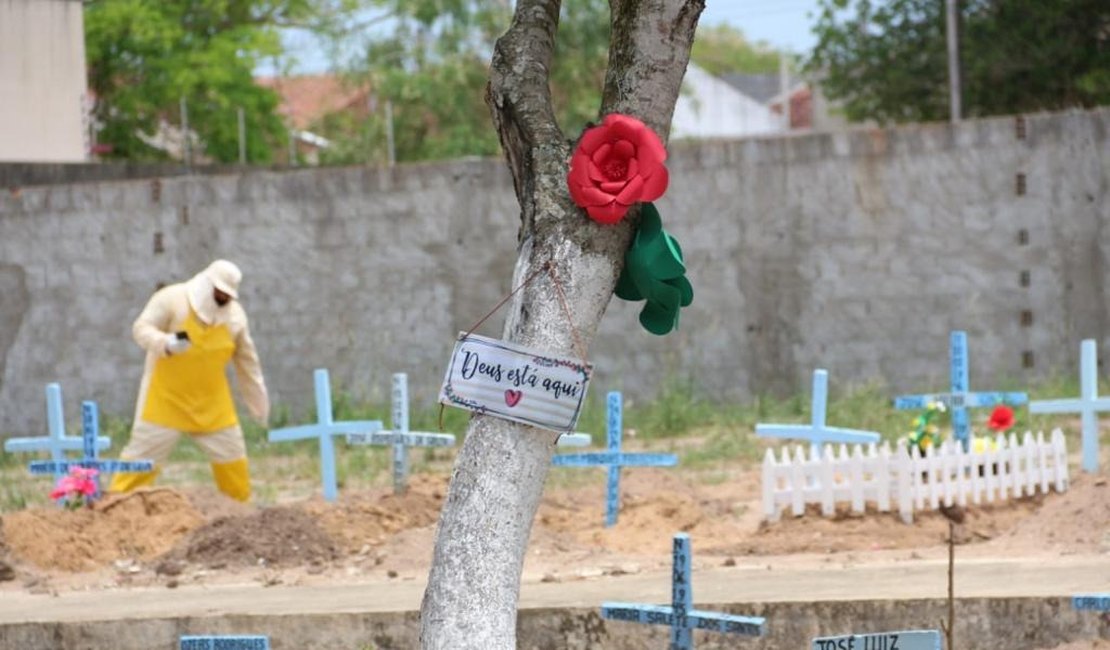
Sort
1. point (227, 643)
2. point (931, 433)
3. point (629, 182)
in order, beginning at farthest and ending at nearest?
1. point (931, 433)
2. point (227, 643)
3. point (629, 182)

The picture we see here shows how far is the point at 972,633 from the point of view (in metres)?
7.42

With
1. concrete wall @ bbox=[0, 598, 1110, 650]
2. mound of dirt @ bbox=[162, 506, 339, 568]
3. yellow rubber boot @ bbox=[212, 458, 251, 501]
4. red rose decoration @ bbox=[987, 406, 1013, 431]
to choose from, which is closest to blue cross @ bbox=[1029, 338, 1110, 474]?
red rose decoration @ bbox=[987, 406, 1013, 431]

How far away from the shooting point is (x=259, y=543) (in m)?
10.5

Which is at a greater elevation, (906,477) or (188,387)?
(188,387)

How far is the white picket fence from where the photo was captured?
10453 mm

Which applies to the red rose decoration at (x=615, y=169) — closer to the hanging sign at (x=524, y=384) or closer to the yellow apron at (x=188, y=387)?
the hanging sign at (x=524, y=384)

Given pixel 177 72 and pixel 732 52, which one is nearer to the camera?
pixel 177 72

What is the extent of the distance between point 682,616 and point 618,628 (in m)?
1.05

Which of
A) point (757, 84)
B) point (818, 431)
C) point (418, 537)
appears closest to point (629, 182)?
point (418, 537)

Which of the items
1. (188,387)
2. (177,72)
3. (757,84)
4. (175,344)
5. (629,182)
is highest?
(757,84)

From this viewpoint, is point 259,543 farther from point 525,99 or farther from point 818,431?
point 525,99

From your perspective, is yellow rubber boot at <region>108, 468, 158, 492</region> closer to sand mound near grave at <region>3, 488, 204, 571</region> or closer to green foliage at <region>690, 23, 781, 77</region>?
sand mound near grave at <region>3, 488, 204, 571</region>

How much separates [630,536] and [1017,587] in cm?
328

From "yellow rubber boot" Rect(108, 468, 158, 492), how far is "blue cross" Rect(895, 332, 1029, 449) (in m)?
4.53
